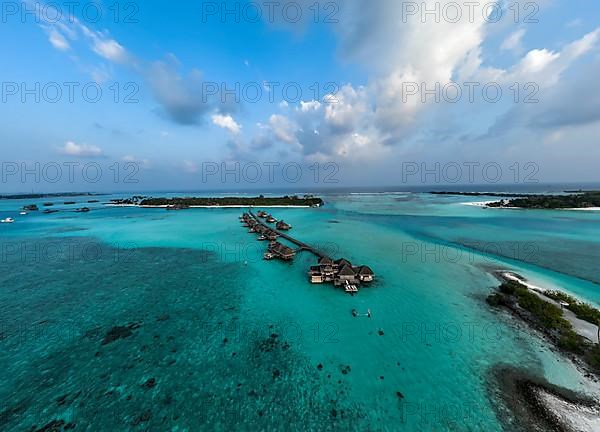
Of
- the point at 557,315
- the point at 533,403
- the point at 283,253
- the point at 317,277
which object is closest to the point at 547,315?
the point at 557,315

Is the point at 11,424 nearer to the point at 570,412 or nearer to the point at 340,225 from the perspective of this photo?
the point at 570,412

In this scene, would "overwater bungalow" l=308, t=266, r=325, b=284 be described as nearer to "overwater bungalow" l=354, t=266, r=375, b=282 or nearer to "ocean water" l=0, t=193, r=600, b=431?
"ocean water" l=0, t=193, r=600, b=431

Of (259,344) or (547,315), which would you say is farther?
(547,315)

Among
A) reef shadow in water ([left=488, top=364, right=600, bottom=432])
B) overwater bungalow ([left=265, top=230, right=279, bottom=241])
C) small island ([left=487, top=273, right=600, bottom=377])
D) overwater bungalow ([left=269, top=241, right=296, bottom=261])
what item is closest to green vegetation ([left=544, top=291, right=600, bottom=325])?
small island ([left=487, top=273, right=600, bottom=377])

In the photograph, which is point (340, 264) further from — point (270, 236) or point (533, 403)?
point (270, 236)

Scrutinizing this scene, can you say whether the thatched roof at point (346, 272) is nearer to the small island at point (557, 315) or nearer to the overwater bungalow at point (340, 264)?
the overwater bungalow at point (340, 264)

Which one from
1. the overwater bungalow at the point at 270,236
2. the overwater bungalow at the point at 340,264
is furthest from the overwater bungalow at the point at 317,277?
the overwater bungalow at the point at 270,236

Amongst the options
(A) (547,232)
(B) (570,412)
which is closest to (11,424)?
(B) (570,412)
